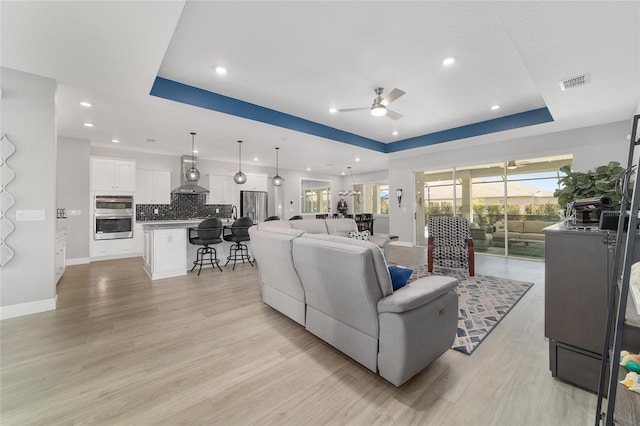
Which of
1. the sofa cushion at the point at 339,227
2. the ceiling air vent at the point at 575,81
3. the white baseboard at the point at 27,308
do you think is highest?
the ceiling air vent at the point at 575,81

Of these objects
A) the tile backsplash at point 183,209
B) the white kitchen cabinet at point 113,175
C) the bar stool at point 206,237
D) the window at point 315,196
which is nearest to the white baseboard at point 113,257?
the tile backsplash at point 183,209

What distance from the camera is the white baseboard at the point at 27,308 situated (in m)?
2.82

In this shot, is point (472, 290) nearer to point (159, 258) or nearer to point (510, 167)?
point (510, 167)

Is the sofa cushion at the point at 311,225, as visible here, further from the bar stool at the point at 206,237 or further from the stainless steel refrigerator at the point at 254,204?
the stainless steel refrigerator at the point at 254,204

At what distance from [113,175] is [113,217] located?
1.04 m

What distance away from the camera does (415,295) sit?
64.7 inches

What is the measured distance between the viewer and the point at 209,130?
16.5ft

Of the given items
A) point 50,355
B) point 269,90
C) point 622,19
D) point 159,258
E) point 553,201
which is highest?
point 269,90

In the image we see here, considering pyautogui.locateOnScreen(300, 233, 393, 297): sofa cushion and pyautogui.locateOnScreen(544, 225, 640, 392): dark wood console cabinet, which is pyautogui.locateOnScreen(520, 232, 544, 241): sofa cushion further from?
pyautogui.locateOnScreen(300, 233, 393, 297): sofa cushion

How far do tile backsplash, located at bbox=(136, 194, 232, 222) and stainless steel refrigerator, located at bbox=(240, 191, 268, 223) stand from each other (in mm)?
487

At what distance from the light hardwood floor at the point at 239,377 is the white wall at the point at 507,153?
4.19 m

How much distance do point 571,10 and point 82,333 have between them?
5157 mm

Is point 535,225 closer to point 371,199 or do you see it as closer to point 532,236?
point 532,236

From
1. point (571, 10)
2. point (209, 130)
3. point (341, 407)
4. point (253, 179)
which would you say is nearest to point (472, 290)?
point (341, 407)
